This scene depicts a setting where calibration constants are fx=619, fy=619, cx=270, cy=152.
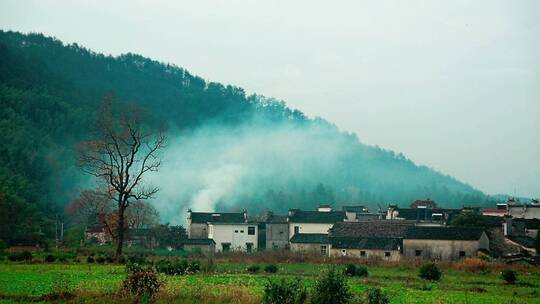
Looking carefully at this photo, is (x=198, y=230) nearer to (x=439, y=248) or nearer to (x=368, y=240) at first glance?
(x=368, y=240)

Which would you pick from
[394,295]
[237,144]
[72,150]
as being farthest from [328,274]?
[237,144]

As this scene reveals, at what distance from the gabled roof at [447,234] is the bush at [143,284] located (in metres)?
38.7

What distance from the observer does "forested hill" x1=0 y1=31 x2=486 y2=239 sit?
281 feet

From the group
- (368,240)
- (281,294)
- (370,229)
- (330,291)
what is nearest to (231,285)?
(281,294)

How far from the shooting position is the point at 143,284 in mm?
19141

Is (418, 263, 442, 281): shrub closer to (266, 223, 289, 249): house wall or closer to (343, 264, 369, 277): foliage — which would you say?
(343, 264, 369, 277): foliage

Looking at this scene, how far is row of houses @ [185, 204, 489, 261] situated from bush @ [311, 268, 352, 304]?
1451 inches

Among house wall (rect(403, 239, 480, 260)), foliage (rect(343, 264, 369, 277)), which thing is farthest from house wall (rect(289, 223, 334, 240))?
foliage (rect(343, 264, 369, 277))

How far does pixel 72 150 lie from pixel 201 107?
3373 inches

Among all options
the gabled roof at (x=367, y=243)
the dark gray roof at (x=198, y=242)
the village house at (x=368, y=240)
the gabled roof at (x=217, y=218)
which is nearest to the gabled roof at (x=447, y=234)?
the gabled roof at (x=367, y=243)

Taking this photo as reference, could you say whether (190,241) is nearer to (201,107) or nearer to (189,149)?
(189,149)

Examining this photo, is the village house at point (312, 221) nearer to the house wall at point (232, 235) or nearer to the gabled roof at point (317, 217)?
the gabled roof at point (317, 217)

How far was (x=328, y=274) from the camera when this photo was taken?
16875 mm

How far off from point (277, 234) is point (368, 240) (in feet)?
60.3
